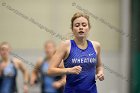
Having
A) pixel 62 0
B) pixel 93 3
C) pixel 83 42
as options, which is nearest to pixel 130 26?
pixel 93 3

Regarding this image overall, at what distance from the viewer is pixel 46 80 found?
6.46 meters

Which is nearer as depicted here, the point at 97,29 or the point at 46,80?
the point at 46,80

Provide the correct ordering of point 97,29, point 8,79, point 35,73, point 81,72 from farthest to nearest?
1. point 97,29
2. point 35,73
3. point 8,79
4. point 81,72

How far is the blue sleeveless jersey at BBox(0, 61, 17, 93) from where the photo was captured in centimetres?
637

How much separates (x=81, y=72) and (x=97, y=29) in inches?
149

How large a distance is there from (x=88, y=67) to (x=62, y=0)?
148 inches

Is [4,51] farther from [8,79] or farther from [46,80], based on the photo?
[46,80]

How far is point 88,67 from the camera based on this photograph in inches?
142

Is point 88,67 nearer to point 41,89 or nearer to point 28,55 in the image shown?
point 41,89

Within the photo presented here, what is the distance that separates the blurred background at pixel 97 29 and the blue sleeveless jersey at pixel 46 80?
28.0 inches

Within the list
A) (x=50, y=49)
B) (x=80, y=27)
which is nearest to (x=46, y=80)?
(x=50, y=49)

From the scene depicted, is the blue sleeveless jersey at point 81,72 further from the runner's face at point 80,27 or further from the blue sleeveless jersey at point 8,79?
the blue sleeveless jersey at point 8,79

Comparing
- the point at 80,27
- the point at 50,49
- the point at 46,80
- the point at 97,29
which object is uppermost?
the point at 80,27

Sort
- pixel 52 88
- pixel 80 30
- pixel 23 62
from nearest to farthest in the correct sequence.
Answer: pixel 80 30 < pixel 52 88 < pixel 23 62
